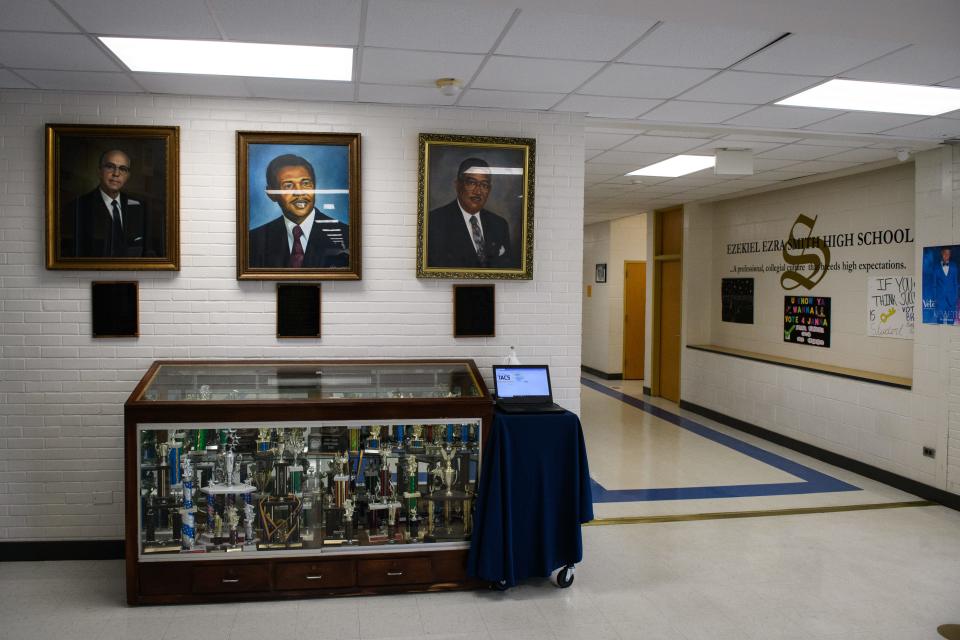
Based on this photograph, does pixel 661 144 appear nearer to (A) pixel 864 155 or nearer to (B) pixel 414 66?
(A) pixel 864 155

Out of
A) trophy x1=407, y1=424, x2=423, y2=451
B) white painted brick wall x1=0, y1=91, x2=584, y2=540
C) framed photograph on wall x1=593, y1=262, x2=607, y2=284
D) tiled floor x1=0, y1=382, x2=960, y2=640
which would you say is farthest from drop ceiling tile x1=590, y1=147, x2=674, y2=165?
framed photograph on wall x1=593, y1=262, x2=607, y2=284

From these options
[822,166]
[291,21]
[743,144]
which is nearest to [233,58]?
[291,21]

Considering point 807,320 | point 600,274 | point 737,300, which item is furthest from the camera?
point 600,274

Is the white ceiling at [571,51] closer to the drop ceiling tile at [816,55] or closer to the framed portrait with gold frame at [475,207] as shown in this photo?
the drop ceiling tile at [816,55]

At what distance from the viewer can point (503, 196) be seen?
4871 millimetres

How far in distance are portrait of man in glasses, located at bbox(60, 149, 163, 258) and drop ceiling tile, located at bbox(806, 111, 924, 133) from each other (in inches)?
183

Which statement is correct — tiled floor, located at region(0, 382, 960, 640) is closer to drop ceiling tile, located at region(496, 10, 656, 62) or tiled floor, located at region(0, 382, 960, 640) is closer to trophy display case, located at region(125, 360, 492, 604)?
trophy display case, located at region(125, 360, 492, 604)

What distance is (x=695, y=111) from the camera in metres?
4.93

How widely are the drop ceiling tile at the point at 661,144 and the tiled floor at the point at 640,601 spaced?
2996 millimetres

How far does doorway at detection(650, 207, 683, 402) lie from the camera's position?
10.6 meters

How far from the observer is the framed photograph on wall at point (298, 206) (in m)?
4.62

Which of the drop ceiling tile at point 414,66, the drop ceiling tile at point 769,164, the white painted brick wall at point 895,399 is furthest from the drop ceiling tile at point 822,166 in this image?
the drop ceiling tile at point 414,66

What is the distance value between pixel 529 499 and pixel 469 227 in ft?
5.87

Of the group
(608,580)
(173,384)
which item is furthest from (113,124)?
(608,580)
